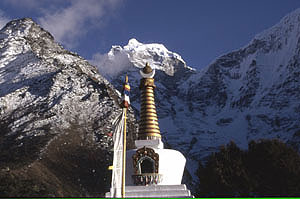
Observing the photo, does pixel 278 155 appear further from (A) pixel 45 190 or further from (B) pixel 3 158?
(B) pixel 3 158

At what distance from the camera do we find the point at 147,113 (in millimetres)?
27359

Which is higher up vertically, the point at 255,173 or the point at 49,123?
the point at 49,123

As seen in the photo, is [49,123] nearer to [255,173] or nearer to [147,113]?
[255,173]

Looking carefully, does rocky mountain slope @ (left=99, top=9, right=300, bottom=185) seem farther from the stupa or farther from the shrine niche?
the shrine niche

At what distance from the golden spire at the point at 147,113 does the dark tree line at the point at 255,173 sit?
13.7 m

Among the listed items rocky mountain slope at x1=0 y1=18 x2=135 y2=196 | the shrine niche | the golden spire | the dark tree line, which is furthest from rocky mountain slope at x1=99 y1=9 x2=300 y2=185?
the shrine niche

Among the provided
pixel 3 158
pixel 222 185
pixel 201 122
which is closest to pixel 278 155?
pixel 222 185

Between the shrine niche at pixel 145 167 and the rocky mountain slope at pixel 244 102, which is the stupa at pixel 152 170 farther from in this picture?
the rocky mountain slope at pixel 244 102

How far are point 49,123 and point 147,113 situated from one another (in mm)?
37491

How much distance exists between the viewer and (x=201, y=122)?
165m

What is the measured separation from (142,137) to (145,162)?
271 cm

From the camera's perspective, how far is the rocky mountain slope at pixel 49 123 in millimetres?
46031

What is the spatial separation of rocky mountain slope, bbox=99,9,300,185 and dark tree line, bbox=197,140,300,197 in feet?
240

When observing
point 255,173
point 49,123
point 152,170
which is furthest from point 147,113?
point 49,123
